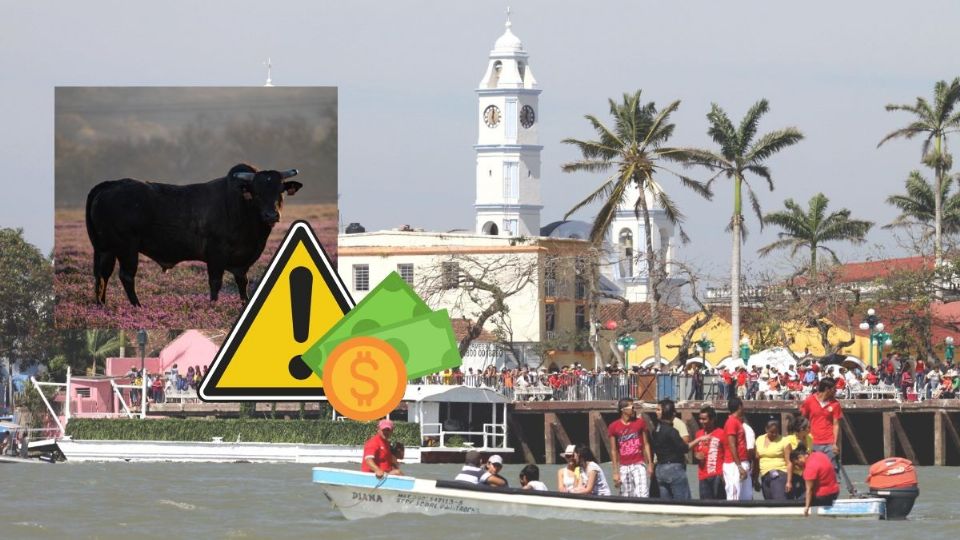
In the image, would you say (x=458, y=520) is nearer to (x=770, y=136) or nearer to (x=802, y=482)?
(x=802, y=482)

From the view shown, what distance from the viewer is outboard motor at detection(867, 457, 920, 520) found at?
24844 millimetres

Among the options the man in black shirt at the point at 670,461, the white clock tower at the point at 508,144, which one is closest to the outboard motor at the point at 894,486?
the man in black shirt at the point at 670,461

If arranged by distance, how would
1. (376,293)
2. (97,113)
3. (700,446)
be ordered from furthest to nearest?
(97,113), (700,446), (376,293)

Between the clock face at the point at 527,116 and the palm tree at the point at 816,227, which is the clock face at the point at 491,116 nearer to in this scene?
the clock face at the point at 527,116

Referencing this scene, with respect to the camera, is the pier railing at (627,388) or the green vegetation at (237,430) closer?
the pier railing at (627,388)

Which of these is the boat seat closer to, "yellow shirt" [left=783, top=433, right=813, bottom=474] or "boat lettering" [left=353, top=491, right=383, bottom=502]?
"yellow shirt" [left=783, top=433, right=813, bottom=474]

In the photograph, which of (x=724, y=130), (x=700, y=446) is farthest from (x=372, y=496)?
(x=724, y=130)

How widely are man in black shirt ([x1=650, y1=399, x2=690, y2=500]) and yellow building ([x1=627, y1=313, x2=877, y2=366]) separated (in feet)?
140

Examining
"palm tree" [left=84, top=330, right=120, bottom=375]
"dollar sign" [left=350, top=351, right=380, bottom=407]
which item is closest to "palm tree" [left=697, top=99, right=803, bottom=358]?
"palm tree" [left=84, top=330, right=120, bottom=375]

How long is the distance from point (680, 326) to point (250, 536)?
2132 inches

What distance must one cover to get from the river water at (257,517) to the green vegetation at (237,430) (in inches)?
252

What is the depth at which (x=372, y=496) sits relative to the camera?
24.0 m

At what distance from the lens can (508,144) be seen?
14525cm

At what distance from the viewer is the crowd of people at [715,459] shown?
22.3 meters
